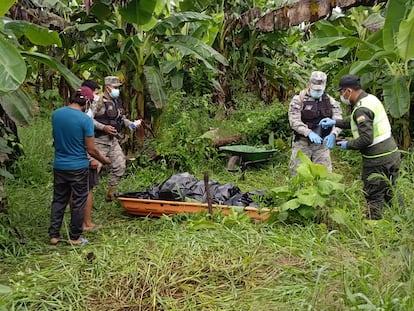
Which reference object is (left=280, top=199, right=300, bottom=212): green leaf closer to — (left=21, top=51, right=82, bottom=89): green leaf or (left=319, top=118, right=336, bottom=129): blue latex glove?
(left=319, top=118, right=336, bottom=129): blue latex glove

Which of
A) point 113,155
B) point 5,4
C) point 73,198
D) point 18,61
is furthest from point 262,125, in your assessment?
point 5,4

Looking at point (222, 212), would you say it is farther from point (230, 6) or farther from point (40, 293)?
point (230, 6)

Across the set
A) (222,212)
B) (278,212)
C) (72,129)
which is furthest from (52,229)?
(278,212)

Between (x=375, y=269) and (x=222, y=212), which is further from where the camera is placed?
(x=222, y=212)

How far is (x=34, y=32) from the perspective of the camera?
16.5ft

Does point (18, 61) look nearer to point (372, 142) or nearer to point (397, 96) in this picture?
point (372, 142)

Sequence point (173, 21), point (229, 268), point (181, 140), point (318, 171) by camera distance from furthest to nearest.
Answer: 1. point (181, 140)
2. point (173, 21)
3. point (318, 171)
4. point (229, 268)

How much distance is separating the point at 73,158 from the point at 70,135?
23 cm

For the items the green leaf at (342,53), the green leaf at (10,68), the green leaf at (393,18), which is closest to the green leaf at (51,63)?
the green leaf at (10,68)

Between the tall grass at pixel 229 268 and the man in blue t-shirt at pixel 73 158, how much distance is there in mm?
284

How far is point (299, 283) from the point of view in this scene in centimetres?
336

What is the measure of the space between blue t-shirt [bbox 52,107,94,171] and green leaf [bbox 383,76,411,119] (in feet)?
13.1

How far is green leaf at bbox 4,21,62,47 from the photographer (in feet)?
16.1

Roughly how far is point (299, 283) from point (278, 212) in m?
1.40
